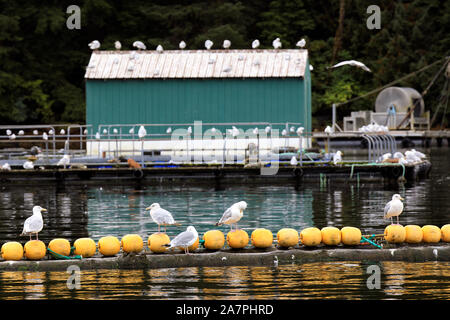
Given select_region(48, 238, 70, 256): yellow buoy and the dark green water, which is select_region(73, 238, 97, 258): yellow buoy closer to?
select_region(48, 238, 70, 256): yellow buoy

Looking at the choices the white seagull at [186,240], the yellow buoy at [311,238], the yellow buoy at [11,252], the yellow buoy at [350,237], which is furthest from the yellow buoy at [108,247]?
the yellow buoy at [350,237]

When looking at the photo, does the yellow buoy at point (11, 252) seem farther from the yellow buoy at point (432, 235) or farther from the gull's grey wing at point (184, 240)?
the yellow buoy at point (432, 235)

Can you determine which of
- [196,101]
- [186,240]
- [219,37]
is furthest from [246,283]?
[219,37]

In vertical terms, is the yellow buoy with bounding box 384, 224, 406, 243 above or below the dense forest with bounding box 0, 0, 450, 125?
below

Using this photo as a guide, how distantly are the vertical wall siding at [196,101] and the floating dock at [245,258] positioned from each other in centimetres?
2303

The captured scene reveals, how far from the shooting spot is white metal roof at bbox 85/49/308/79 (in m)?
37.8

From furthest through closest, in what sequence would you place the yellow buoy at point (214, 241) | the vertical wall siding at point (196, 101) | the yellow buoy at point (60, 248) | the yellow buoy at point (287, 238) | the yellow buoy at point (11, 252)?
the vertical wall siding at point (196, 101) → the yellow buoy at point (287, 238) → the yellow buoy at point (214, 241) → the yellow buoy at point (60, 248) → the yellow buoy at point (11, 252)

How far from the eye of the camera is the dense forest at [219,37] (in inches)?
2180

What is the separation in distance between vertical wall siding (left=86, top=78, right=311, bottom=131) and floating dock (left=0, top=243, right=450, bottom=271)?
2303 centimetres

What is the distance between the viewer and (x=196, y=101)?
38000 mm

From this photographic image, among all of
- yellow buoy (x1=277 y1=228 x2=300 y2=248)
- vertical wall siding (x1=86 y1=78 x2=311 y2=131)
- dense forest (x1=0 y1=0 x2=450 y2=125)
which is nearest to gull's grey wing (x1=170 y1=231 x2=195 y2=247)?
yellow buoy (x1=277 y1=228 x2=300 y2=248)

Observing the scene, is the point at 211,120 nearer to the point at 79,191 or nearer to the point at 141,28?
the point at 79,191
